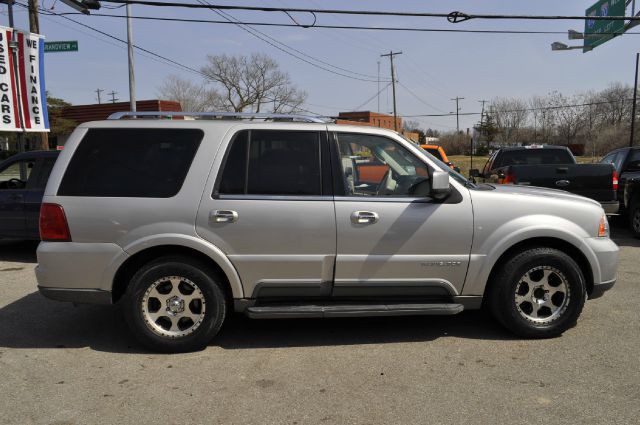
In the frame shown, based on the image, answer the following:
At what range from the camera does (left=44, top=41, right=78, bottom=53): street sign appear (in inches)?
508

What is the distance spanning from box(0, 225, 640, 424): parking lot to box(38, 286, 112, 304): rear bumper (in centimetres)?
47

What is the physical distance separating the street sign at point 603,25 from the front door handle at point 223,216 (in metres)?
15.9

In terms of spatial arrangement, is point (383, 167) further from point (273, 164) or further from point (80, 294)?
point (80, 294)

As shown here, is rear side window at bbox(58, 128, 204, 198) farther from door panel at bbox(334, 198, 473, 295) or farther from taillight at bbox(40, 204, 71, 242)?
door panel at bbox(334, 198, 473, 295)

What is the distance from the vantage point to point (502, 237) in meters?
4.22

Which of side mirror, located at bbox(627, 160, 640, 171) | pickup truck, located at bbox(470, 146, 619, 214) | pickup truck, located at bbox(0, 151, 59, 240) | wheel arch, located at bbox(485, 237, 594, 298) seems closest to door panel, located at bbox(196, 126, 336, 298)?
wheel arch, located at bbox(485, 237, 594, 298)

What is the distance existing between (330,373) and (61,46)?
12687mm

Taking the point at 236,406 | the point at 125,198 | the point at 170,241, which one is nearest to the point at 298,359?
the point at 236,406

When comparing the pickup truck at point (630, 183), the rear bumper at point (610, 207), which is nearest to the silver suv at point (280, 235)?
the rear bumper at point (610, 207)

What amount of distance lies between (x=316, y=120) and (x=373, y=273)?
4.77 ft

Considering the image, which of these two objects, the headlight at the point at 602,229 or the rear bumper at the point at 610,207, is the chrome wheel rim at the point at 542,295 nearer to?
the headlight at the point at 602,229

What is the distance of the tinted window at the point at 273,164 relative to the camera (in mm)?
4152

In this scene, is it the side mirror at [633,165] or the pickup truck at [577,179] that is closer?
the pickup truck at [577,179]

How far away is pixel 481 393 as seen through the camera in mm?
3428
